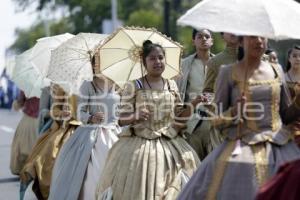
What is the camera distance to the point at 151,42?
332 inches

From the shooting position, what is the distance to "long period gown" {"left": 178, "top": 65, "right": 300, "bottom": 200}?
631 centimetres

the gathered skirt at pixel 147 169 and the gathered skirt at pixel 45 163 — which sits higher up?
the gathered skirt at pixel 147 169

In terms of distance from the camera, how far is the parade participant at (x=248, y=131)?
20.7ft

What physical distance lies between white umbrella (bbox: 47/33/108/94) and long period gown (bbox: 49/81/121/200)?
28 centimetres

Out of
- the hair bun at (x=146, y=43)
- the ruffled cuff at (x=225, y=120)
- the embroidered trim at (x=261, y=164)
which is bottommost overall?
the embroidered trim at (x=261, y=164)

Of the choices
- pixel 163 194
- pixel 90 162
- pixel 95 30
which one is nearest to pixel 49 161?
pixel 90 162

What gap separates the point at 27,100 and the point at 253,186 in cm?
804

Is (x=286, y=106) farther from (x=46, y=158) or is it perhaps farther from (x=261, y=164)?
(x=46, y=158)

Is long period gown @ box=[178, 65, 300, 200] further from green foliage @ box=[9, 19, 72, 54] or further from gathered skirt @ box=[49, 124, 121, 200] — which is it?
green foliage @ box=[9, 19, 72, 54]

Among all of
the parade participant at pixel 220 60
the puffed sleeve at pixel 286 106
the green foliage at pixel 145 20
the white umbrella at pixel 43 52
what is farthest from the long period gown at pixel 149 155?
the green foliage at pixel 145 20

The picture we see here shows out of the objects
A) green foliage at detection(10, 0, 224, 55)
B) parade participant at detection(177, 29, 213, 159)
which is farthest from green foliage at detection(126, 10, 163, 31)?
parade participant at detection(177, 29, 213, 159)

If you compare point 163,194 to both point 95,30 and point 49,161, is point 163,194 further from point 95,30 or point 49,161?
point 95,30

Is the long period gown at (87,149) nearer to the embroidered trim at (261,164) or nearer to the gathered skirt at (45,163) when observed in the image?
the gathered skirt at (45,163)

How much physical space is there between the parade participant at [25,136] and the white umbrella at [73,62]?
376 centimetres
